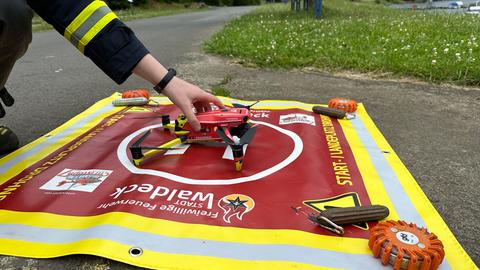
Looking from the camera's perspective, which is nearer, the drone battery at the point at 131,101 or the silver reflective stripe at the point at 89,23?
the silver reflective stripe at the point at 89,23

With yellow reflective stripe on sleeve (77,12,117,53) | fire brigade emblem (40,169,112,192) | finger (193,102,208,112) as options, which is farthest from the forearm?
fire brigade emblem (40,169,112,192)

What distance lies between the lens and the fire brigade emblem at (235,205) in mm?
1212

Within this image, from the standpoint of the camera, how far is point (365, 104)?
2467mm

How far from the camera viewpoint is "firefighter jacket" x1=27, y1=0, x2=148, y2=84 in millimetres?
1290

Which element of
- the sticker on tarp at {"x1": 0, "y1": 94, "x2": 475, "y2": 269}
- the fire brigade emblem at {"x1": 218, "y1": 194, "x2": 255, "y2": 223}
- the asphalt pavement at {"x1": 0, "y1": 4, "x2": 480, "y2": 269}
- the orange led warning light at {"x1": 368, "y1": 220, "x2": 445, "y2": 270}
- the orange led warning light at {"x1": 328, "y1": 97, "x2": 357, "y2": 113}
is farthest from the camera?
the orange led warning light at {"x1": 328, "y1": 97, "x2": 357, "y2": 113}

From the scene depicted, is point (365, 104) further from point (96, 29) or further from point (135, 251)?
point (135, 251)

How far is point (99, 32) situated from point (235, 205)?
75cm

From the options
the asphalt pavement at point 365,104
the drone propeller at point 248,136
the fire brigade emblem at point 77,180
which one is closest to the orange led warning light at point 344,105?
the asphalt pavement at point 365,104

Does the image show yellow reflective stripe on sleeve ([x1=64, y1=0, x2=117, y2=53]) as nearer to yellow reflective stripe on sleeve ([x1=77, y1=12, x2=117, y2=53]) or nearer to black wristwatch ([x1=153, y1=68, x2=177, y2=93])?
yellow reflective stripe on sleeve ([x1=77, y1=12, x2=117, y2=53])

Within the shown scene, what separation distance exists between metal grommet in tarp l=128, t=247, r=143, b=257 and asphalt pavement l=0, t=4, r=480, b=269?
0.04 m

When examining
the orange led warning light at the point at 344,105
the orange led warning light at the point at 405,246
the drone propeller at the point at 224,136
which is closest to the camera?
the orange led warning light at the point at 405,246

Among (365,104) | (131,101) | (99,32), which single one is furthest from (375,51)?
(99,32)

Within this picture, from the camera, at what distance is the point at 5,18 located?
50.3 inches

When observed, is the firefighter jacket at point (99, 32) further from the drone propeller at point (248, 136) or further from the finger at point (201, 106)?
the drone propeller at point (248, 136)
